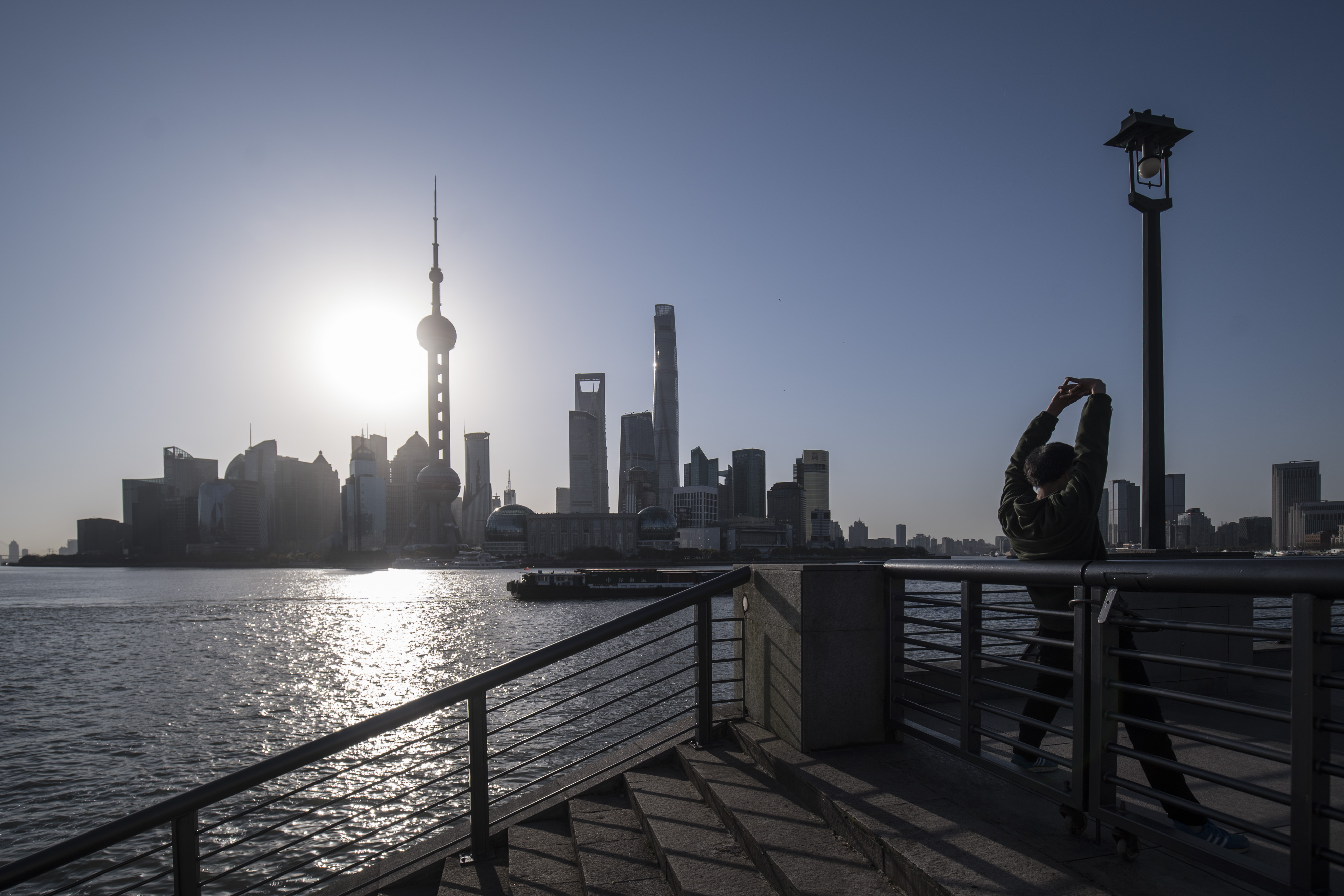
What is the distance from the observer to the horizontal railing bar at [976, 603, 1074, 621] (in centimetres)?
273

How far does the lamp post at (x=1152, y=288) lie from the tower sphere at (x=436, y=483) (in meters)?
164

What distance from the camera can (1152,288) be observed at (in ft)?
29.3

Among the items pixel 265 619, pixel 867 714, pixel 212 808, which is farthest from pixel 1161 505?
pixel 265 619

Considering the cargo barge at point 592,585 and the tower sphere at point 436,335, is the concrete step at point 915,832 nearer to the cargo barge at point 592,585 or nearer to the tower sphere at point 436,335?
the cargo barge at point 592,585

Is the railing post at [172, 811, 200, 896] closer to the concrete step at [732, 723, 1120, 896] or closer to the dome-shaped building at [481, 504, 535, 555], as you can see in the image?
the concrete step at [732, 723, 1120, 896]

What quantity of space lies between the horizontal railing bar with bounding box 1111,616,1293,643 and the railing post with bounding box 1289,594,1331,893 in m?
0.05

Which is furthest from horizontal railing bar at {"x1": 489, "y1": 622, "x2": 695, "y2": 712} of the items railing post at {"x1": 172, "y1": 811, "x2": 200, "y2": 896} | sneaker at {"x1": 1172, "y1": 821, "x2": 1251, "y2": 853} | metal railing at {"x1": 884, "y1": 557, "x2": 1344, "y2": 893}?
sneaker at {"x1": 1172, "y1": 821, "x2": 1251, "y2": 853}

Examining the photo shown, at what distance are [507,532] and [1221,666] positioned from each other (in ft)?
542

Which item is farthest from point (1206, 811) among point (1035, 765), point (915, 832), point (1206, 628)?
point (1035, 765)

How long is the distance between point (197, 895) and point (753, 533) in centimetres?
18617

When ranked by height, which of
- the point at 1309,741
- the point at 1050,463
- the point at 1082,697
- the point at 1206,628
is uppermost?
the point at 1050,463

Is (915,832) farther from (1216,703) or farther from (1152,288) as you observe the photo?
(1152,288)

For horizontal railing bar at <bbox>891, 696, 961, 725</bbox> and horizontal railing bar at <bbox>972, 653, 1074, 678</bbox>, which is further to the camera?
horizontal railing bar at <bbox>891, 696, 961, 725</bbox>

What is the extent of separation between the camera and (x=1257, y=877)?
2094mm
